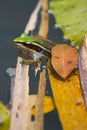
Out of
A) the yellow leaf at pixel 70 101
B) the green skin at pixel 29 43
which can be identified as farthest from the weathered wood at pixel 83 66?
the green skin at pixel 29 43

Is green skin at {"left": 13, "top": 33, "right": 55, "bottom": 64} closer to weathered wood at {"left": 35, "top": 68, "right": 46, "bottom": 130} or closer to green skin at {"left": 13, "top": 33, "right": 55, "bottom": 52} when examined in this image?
green skin at {"left": 13, "top": 33, "right": 55, "bottom": 52}

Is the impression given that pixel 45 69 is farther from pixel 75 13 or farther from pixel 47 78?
pixel 75 13

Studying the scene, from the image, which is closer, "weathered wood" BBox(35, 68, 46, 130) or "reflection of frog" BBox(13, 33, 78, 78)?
"weathered wood" BBox(35, 68, 46, 130)

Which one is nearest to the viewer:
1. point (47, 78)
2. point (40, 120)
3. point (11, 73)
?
point (40, 120)

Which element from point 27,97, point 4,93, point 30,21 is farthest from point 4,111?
point 30,21

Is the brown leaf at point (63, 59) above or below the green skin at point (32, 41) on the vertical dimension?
below

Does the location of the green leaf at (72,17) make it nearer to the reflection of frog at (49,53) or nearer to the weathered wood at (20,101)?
the reflection of frog at (49,53)

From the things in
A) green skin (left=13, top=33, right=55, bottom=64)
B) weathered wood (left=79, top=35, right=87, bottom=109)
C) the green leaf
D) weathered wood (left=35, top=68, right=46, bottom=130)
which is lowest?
weathered wood (left=35, top=68, right=46, bottom=130)

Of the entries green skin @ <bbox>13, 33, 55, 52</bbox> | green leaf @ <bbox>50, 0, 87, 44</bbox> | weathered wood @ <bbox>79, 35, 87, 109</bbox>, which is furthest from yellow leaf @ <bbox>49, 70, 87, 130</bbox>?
green leaf @ <bbox>50, 0, 87, 44</bbox>
